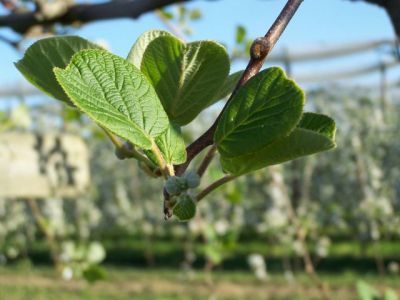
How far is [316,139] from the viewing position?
10.8 inches

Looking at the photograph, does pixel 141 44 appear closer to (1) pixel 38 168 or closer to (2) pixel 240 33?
(2) pixel 240 33

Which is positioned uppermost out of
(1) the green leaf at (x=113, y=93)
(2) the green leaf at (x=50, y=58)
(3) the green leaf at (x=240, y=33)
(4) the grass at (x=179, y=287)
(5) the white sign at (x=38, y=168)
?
(3) the green leaf at (x=240, y=33)

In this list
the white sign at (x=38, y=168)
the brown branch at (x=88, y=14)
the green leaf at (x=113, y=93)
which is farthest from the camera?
the white sign at (x=38, y=168)

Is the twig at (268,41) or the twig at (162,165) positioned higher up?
the twig at (268,41)

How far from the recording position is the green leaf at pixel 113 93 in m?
0.25

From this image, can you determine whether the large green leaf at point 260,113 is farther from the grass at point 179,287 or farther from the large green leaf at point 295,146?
the grass at point 179,287

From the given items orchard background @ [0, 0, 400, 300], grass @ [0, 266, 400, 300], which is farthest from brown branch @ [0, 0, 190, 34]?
grass @ [0, 266, 400, 300]

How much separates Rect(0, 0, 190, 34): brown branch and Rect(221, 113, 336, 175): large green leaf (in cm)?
35

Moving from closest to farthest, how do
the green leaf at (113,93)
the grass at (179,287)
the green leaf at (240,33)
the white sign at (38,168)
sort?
1. the green leaf at (113,93)
2. the green leaf at (240,33)
3. the white sign at (38,168)
4. the grass at (179,287)

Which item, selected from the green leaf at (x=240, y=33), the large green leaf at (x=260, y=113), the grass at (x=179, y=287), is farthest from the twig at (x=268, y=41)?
the grass at (x=179, y=287)

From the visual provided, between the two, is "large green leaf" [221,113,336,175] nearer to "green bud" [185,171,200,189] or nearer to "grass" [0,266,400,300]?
"green bud" [185,171,200,189]

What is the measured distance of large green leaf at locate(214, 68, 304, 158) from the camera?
25 centimetres

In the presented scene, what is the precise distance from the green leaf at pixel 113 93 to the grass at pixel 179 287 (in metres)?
5.17

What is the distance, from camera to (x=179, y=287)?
633cm
